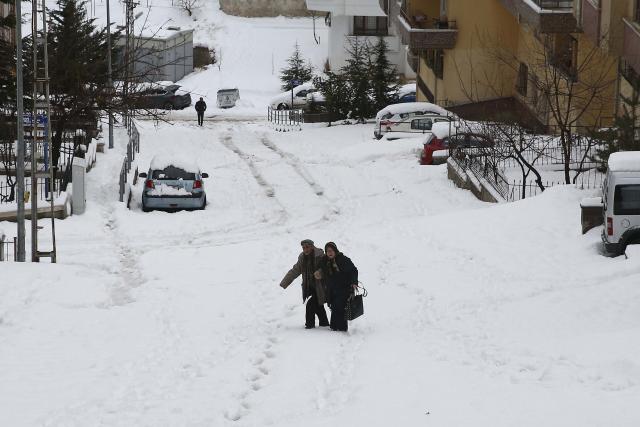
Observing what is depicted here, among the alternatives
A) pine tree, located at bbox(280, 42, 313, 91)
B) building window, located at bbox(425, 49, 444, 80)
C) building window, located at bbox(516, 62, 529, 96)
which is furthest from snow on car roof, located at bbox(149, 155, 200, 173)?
pine tree, located at bbox(280, 42, 313, 91)

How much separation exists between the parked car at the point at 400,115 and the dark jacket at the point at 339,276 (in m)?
28.5

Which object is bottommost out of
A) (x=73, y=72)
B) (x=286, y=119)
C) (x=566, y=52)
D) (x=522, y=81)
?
(x=286, y=119)

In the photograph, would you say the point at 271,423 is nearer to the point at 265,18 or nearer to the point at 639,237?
the point at 639,237

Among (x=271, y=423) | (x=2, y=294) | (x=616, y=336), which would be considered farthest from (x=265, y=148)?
(x=271, y=423)

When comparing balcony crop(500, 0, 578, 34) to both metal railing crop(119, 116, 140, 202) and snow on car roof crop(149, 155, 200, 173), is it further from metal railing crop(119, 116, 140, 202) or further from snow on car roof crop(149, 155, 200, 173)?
metal railing crop(119, 116, 140, 202)

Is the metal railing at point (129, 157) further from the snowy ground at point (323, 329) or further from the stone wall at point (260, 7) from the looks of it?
the stone wall at point (260, 7)

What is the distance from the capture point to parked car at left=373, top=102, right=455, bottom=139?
45719mm

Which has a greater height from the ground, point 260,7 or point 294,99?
point 260,7

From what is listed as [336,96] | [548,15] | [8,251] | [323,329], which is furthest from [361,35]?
[323,329]

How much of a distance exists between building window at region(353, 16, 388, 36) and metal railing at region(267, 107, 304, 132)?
1603 cm

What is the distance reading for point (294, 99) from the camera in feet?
203

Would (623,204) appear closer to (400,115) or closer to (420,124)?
(420,124)

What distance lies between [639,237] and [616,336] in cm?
621

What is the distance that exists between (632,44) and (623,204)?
12.9 meters
